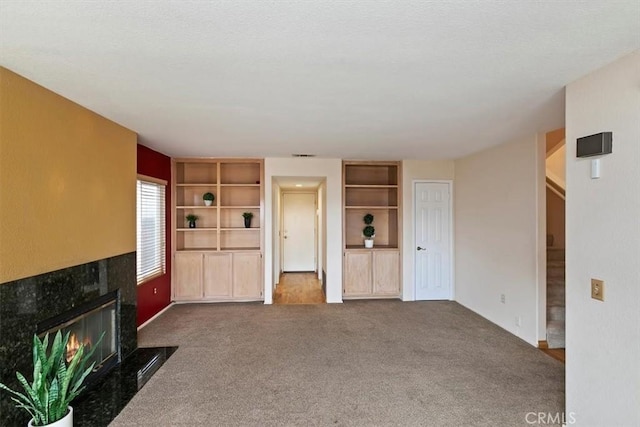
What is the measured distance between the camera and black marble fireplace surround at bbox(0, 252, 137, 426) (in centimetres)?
190

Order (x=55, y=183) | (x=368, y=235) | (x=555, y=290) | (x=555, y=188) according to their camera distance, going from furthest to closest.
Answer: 1. (x=368, y=235)
2. (x=555, y=188)
3. (x=555, y=290)
4. (x=55, y=183)

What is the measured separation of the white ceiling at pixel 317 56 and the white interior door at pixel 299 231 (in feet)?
17.0

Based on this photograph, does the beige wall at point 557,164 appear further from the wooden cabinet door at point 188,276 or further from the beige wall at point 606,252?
the wooden cabinet door at point 188,276

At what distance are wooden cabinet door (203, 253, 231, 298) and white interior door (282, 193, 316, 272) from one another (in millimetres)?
3078

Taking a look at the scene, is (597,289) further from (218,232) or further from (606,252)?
(218,232)

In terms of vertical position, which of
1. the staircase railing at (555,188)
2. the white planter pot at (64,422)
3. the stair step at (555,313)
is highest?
the staircase railing at (555,188)

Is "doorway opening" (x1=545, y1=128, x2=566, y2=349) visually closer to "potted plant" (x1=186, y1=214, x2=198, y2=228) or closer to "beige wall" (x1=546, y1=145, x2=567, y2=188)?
"beige wall" (x1=546, y1=145, x2=567, y2=188)

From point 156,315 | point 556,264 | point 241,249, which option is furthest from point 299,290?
point 556,264

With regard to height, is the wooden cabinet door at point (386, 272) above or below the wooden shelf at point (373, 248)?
below

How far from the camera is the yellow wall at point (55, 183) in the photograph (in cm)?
195

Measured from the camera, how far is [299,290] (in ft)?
20.5

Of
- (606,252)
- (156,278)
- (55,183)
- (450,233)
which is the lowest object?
(156,278)

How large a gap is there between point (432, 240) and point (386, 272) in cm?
98

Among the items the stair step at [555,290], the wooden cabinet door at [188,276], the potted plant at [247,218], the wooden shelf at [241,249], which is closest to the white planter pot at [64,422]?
the wooden cabinet door at [188,276]
